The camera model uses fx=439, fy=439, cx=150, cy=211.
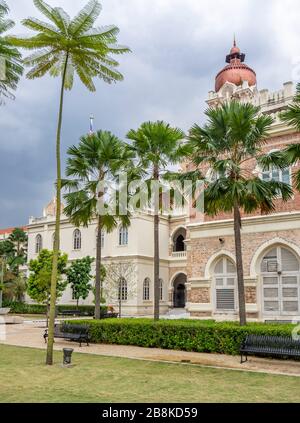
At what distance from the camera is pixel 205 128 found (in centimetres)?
1481

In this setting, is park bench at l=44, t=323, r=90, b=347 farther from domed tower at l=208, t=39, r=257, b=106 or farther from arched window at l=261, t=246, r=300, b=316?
domed tower at l=208, t=39, r=257, b=106

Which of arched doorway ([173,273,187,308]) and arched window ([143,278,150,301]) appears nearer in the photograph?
arched window ([143,278,150,301])

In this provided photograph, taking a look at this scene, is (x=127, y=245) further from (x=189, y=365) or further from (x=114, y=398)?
(x=114, y=398)

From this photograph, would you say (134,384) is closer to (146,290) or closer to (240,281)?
(240,281)

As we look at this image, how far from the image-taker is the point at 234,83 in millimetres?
45000

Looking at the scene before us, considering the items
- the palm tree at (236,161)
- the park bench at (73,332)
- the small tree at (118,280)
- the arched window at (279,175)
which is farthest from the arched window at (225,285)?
the small tree at (118,280)

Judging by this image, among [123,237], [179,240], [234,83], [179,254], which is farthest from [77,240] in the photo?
[234,83]

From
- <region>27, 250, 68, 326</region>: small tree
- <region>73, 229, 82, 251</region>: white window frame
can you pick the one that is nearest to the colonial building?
<region>27, 250, 68, 326</region>: small tree

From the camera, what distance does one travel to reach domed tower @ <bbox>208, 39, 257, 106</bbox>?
42.7 m

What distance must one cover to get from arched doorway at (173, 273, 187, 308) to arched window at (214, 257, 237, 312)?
959 inches

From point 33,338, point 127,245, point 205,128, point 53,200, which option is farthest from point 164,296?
point 205,128

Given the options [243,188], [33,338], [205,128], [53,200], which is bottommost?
[33,338]

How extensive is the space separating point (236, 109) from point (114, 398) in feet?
32.1

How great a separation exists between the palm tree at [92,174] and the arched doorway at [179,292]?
27.0m
